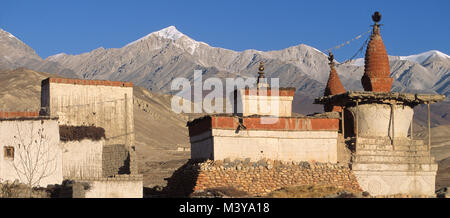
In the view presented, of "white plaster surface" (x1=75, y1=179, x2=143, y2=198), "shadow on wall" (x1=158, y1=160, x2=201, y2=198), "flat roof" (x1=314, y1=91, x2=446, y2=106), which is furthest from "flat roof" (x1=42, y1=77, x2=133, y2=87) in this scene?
"white plaster surface" (x1=75, y1=179, x2=143, y2=198)

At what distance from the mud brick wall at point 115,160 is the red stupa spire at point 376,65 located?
43.0ft

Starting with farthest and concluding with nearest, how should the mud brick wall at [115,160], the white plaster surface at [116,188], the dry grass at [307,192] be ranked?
the mud brick wall at [115,160] → the dry grass at [307,192] → the white plaster surface at [116,188]

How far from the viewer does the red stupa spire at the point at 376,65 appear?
35.8 m

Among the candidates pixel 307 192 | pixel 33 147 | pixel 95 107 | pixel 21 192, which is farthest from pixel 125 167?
pixel 21 192

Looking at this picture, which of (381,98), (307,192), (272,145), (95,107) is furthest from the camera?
(95,107)

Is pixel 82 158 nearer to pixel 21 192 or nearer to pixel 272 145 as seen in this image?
pixel 272 145

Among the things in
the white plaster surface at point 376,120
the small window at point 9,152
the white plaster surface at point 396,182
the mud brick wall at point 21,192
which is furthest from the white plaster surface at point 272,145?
the small window at point 9,152

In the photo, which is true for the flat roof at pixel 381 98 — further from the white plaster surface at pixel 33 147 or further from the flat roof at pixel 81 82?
the white plaster surface at pixel 33 147

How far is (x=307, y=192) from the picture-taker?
29844 mm

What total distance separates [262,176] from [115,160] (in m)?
11.0

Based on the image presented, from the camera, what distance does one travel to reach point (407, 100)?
3478 centimetres
